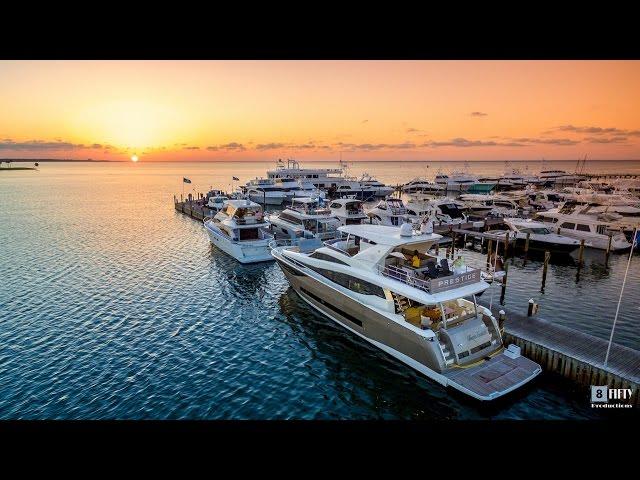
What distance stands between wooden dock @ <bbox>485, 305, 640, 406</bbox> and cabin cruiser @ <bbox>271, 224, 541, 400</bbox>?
4.94ft

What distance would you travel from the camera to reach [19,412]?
13.2 metres

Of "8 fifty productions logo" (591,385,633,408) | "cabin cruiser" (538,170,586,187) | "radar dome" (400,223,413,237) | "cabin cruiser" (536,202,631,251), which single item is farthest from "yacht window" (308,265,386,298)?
"cabin cruiser" (538,170,586,187)

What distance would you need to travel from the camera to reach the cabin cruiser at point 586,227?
107 ft

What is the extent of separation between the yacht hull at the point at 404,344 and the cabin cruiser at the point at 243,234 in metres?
9.82

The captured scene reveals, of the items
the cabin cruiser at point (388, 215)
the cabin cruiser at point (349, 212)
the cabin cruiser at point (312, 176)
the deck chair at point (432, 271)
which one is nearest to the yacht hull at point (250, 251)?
the cabin cruiser at point (349, 212)

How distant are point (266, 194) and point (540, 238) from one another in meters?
42.9

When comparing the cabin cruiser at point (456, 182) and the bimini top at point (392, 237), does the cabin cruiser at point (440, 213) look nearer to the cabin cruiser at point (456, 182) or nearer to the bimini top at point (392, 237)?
the bimini top at point (392, 237)

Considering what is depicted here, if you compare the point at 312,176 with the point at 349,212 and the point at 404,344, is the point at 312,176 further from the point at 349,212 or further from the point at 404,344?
the point at 404,344

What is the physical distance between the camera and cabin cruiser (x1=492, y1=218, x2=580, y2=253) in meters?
30.7

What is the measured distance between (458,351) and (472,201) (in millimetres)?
38628

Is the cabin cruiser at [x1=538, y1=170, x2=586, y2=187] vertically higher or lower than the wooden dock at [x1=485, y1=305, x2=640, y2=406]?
lower

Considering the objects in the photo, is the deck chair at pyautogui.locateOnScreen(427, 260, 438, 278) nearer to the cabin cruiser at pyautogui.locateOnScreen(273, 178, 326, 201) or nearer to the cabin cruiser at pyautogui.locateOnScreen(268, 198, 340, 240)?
the cabin cruiser at pyautogui.locateOnScreen(268, 198, 340, 240)

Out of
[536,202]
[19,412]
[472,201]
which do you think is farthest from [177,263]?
[536,202]
